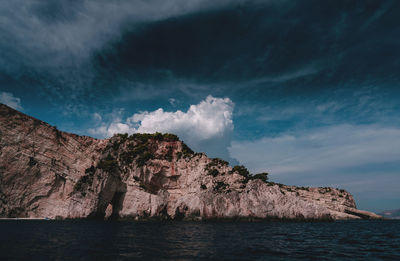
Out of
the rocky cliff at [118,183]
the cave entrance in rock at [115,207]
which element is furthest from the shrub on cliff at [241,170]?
the cave entrance in rock at [115,207]

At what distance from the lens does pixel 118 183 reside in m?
67.8

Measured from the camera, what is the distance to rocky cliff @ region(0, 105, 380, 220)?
2360 inches

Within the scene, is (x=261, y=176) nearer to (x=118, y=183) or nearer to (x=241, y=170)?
(x=241, y=170)

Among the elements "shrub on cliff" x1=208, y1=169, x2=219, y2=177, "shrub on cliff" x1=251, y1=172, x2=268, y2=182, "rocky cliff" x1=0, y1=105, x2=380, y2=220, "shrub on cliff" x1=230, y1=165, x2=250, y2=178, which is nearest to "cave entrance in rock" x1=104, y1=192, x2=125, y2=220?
"rocky cliff" x1=0, y1=105, x2=380, y2=220

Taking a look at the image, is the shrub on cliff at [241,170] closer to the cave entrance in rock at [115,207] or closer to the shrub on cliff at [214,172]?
the shrub on cliff at [214,172]

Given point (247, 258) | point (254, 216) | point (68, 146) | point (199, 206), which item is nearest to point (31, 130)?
point (68, 146)

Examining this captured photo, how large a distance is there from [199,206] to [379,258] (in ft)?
171

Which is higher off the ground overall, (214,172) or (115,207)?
(214,172)

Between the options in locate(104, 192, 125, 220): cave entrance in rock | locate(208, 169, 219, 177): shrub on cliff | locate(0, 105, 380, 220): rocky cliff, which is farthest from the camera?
locate(208, 169, 219, 177): shrub on cliff

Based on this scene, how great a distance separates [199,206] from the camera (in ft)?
211

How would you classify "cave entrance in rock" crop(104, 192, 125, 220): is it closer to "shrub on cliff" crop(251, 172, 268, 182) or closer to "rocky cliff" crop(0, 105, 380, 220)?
"rocky cliff" crop(0, 105, 380, 220)

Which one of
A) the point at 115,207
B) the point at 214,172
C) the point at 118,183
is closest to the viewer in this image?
the point at 118,183

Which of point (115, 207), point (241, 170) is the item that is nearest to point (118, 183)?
point (115, 207)

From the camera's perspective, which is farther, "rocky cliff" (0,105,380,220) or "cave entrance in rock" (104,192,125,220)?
"cave entrance in rock" (104,192,125,220)
